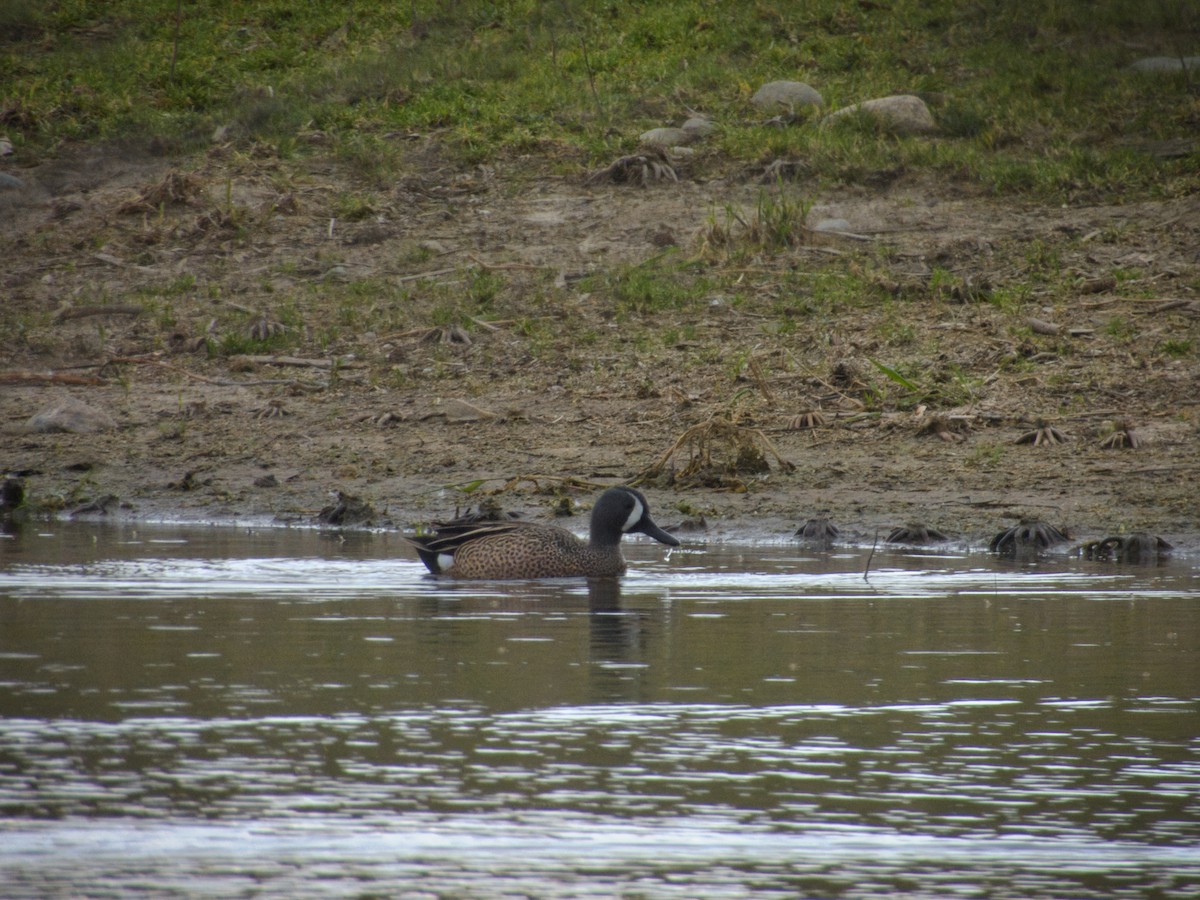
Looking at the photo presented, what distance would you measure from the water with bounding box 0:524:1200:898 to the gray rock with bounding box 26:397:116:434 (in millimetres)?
5131

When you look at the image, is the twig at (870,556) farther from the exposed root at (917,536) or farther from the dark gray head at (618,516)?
the dark gray head at (618,516)

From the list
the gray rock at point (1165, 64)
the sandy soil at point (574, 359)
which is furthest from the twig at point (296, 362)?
the gray rock at point (1165, 64)

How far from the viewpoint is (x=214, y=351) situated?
14.6 m

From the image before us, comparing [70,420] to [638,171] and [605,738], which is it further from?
[605,738]

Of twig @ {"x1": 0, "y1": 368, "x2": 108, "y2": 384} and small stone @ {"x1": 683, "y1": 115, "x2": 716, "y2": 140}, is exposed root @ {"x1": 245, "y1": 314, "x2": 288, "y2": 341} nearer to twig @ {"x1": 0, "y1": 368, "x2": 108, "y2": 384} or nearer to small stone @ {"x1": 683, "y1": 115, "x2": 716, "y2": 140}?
twig @ {"x1": 0, "y1": 368, "x2": 108, "y2": 384}

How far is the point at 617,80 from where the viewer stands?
65.5 feet

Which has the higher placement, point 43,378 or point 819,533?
point 43,378

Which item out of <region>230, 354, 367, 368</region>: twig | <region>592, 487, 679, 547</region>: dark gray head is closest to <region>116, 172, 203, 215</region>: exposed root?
<region>230, 354, 367, 368</region>: twig

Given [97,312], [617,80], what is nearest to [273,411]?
[97,312]

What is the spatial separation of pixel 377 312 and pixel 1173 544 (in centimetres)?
747

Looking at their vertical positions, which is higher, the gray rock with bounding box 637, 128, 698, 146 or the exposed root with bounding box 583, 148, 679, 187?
the gray rock with bounding box 637, 128, 698, 146

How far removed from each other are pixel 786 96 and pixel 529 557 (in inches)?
426

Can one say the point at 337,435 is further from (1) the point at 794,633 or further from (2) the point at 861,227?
(1) the point at 794,633

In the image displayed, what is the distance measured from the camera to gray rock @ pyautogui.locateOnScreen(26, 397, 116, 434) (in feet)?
44.2
